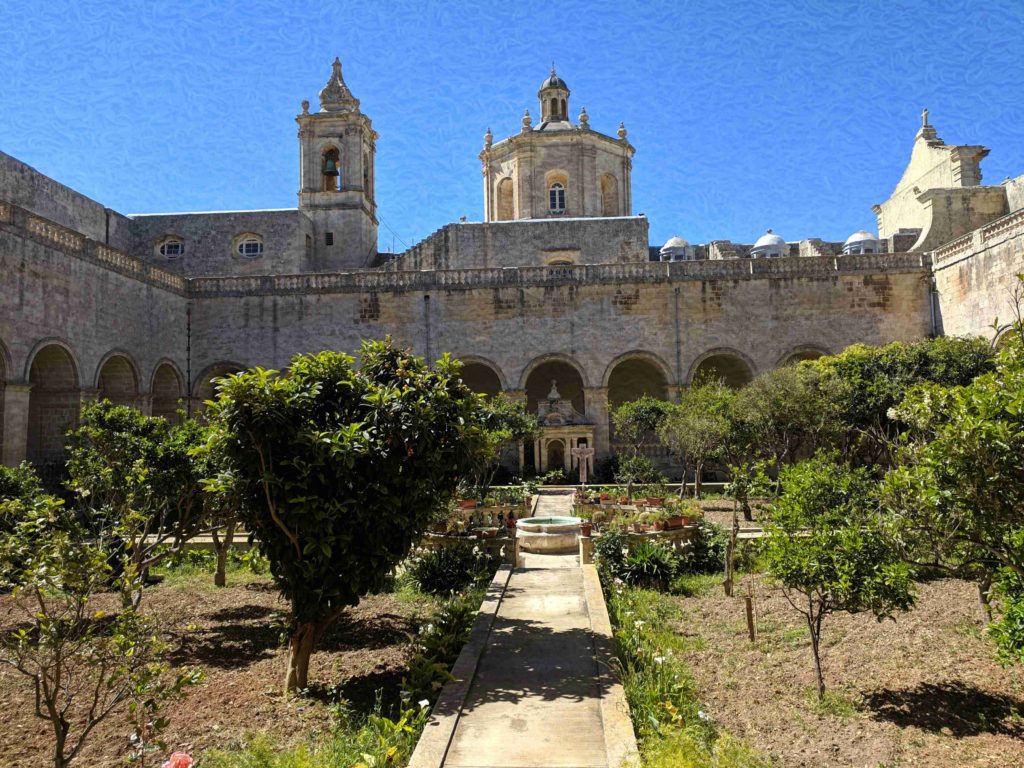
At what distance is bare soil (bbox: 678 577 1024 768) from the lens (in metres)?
5.21

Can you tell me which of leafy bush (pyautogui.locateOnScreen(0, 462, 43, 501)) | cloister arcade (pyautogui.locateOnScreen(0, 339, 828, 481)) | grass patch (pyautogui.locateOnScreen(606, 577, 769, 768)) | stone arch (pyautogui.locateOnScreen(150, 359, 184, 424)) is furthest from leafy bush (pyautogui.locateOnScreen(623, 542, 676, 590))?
stone arch (pyautogui.locateOnScreen(150, 359, 184, 424))

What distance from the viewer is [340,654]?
7.28 meters

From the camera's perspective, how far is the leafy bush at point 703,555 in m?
10.8

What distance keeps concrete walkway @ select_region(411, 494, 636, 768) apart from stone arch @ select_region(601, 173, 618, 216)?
83.1 ft

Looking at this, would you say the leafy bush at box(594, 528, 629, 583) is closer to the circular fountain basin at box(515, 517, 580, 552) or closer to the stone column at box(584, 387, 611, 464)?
the circular fountain basin at box(515, 517, 580, 552)

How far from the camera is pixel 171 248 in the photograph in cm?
2675

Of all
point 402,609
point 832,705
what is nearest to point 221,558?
point 402,609

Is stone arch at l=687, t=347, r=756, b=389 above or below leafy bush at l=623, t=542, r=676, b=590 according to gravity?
above

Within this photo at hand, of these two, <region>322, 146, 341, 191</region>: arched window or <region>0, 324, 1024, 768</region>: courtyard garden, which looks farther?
<region>322, 146, 341, 191</region>: arched window

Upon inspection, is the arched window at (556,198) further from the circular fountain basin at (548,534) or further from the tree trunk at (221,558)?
the tree trunk at (221,558)

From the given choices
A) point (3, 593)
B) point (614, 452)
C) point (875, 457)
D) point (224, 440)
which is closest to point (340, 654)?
point (224, 440)

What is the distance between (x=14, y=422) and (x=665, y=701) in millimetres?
14806

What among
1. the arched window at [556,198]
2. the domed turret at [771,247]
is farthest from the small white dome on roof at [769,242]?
the arched window at [556,198]

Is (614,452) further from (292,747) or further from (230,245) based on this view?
(292,747)
